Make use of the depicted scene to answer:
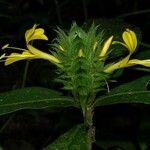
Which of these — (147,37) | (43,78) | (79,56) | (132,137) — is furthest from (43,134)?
(79,56)

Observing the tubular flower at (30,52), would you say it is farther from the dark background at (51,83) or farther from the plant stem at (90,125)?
the dark background at (51,83)

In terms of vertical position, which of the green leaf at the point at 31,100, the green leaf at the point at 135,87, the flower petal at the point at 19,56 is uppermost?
the flower petal at the point at 19,56

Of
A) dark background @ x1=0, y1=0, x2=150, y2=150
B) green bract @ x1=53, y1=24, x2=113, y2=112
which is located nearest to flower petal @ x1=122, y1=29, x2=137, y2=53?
green bract @ x1=53, y1=24, x2=113, y2=112

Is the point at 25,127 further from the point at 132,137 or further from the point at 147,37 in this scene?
the point at 132,137

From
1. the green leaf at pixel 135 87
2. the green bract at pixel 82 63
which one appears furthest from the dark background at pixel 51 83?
the green bract at pixel 82 63

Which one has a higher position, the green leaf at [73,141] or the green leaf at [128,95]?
the green leaf at [128,95]

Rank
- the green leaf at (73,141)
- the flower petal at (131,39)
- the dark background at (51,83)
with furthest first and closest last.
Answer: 1. the dark background at (51,83)
2. the green leaf at (73,141)
3. the flower petal at (131,39)
